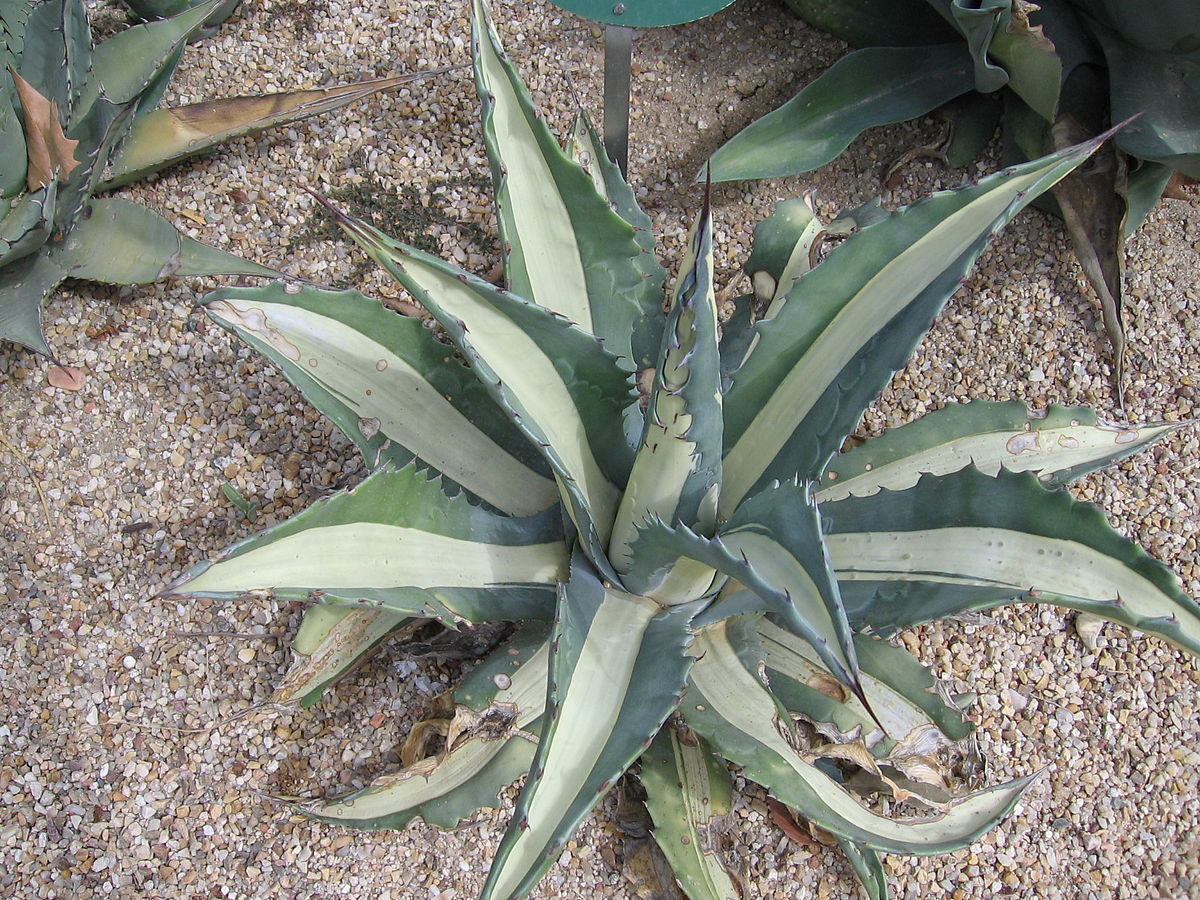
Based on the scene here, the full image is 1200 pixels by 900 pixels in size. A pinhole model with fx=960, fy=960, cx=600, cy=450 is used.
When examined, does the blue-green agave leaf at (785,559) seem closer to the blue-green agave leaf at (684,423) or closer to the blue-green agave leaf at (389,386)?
the blue-green agave leaf at (684,423)

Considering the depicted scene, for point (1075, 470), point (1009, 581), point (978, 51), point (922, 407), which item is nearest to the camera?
point (1009, 581)

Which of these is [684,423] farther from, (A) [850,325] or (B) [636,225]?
(B) [636,225]

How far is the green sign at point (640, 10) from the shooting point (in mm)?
Answer: 1062

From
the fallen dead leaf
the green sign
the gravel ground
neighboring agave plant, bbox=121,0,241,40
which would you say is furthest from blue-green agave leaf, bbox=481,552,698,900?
neighboring agave plant, bbox=121,0,241,40

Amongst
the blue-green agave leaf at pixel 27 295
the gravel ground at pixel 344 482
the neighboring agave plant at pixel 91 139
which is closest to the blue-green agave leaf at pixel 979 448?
the gravel ground at pixel 344 482

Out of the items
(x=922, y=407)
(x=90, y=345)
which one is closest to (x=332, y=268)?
(x=90, y=345)

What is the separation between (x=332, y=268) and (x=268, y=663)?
1.99 ft

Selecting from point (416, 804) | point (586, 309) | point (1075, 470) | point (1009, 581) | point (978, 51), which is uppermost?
point (978, 51)

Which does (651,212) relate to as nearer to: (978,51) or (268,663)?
(978,51)

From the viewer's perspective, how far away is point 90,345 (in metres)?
1.44

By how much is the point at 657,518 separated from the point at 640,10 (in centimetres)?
58

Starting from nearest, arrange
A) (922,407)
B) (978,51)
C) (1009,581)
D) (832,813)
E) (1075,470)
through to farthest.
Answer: (1009,581) < (832,813) < (1075,470) < (978,51) < (922,407)

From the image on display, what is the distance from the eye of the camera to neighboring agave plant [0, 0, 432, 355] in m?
1.32

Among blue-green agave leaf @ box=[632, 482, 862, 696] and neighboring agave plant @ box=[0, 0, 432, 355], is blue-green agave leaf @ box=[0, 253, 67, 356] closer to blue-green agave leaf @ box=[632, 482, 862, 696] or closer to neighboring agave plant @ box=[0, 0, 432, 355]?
neighboring agave plant @ box=[0, 0, 432, 355]
